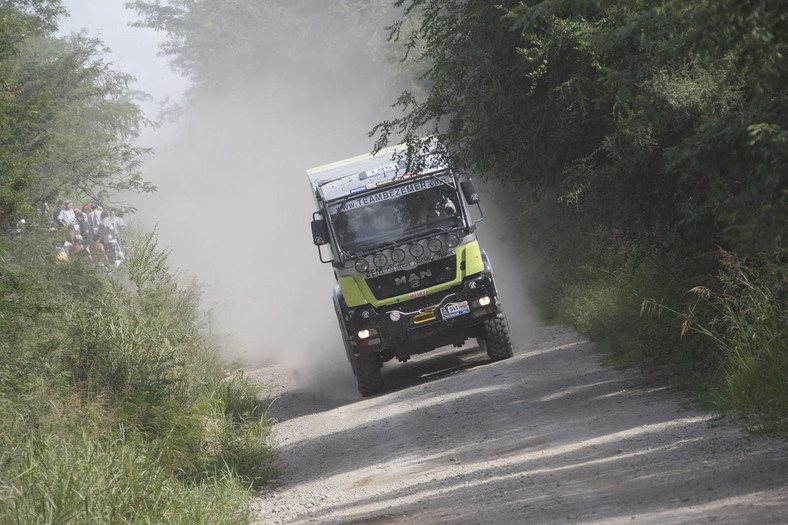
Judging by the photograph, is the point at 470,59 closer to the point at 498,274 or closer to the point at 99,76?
the point at 498,274

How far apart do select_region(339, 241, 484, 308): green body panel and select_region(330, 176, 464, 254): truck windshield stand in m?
0.41

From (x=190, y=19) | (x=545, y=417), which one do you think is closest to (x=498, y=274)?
(x=545, y=417)

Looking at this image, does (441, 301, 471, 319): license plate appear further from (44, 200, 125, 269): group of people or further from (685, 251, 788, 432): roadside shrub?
(44, 200, 125, 269): group of people

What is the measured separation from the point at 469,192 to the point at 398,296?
1789mm

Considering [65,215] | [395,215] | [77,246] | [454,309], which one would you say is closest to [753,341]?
[454,309]

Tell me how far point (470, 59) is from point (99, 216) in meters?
16.2

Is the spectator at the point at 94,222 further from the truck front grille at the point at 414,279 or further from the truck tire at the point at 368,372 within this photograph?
the truck front grille at the point at 414,279

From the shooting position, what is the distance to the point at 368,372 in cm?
1395

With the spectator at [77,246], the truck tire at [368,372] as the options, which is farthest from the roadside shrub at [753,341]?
the spectator at [77,246]

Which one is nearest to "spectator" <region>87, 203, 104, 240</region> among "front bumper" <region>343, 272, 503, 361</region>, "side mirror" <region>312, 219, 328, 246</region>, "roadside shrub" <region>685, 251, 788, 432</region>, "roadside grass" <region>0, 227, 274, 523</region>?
"roadside grass" <region>0, 227, 274, 523</region>

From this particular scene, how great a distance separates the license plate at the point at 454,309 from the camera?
1374 centimetres

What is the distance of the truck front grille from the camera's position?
13.7 m

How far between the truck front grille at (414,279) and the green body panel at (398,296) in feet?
0.19

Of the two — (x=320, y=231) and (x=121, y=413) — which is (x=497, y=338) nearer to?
(x=320, y=231)
